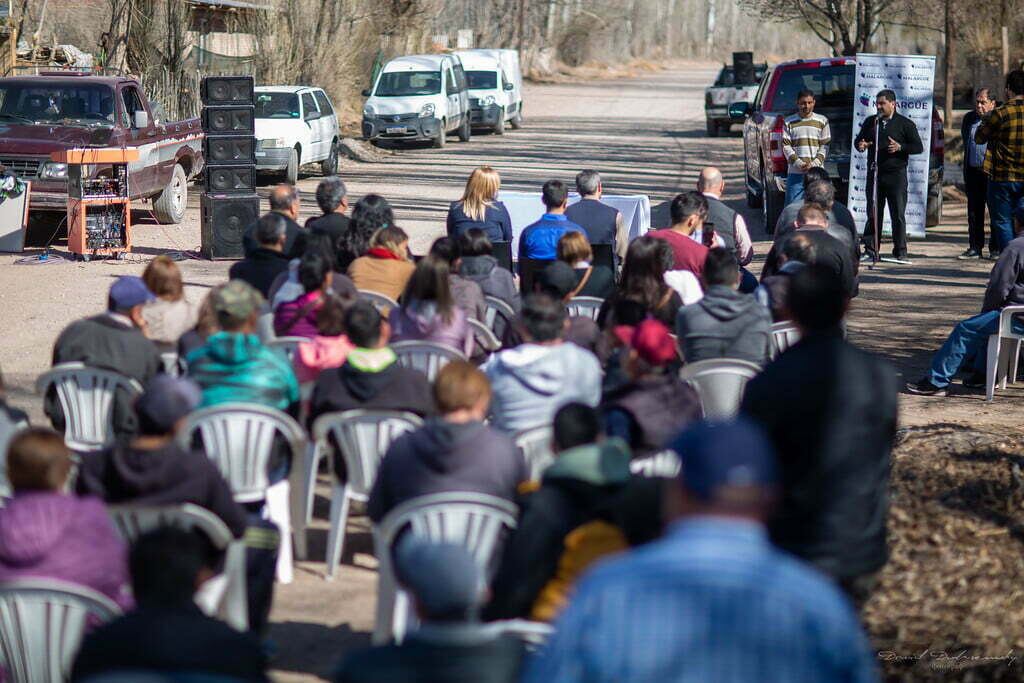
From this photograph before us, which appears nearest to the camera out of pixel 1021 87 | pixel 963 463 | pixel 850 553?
pixel 850 553

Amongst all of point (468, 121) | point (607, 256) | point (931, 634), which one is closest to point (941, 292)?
point (607, 256)

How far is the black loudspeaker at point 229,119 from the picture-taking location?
49.0ft

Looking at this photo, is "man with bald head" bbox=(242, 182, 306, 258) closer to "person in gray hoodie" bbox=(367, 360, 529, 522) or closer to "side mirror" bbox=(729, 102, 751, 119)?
"person in gray hoodie" bbox=(367, 360, 529, 522)

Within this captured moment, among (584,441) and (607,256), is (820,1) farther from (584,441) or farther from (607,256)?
(584,441)

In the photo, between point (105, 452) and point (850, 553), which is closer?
point (850, 553)

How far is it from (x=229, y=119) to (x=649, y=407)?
11081mm

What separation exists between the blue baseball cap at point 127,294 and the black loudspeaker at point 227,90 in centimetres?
889

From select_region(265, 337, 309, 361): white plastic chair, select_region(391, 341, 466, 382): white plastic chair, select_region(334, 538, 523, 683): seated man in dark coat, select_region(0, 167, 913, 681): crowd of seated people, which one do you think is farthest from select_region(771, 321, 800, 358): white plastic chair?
select_region(334, 538, 523, 683): seated man in dark coat

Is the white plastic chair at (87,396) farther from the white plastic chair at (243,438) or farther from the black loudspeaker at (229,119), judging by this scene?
the black loudspeaker at (229,119)

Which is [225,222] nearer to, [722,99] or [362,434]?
[362,434]

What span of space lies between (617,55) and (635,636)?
312 feet

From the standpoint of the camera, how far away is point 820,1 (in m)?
29.8

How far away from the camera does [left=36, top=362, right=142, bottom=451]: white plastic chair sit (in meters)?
5.92

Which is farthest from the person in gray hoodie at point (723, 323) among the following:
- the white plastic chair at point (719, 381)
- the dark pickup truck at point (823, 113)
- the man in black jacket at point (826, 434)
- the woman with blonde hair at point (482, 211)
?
the dark pickup truck at point (823, 113)
